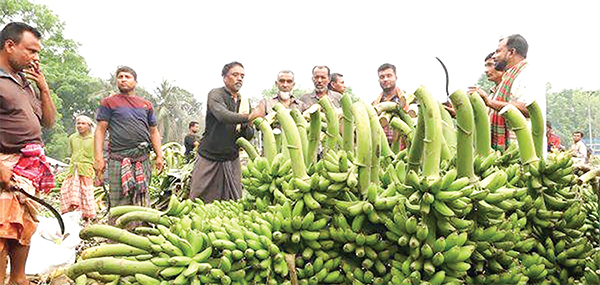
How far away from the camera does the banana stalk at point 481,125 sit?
1618mm

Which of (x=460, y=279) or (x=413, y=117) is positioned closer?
(x=460, y=279)

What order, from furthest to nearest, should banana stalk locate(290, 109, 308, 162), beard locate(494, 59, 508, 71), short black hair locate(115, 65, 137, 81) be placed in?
short black hair locate(115, 65, 137, 81), beard locate(494, 59, 508, 71), banana stalk locate(290, 109, 308, 162)

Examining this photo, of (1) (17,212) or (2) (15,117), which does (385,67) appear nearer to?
(2) (15,117)

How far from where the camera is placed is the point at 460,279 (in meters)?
1.54

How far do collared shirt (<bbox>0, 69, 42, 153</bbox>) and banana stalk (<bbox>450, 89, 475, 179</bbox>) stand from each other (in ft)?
8.70

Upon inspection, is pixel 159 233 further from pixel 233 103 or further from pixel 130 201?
pixel 130 201

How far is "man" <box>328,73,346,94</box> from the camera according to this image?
20.7ft

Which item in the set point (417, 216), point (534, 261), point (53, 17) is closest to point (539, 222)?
point (534, 261)

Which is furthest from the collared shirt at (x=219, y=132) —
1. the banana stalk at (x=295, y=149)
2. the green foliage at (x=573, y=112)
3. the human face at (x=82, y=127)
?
the green foliage at (x=573, y=112)

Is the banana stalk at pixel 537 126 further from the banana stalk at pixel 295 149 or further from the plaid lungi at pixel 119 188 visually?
the plaid lungi at pixel 119 188

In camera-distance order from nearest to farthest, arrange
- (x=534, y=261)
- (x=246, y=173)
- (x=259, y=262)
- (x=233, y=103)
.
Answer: (x=259, y=262) → (x=534, y=261) → (x=246, y=173) → (x=233, y=103)

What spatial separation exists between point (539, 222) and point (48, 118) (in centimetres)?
306

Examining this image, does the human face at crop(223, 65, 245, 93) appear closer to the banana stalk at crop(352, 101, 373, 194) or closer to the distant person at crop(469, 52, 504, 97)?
the distant person at crop(469, 52, 504, 97)

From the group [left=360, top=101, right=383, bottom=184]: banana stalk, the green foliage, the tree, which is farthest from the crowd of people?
the green foliage
